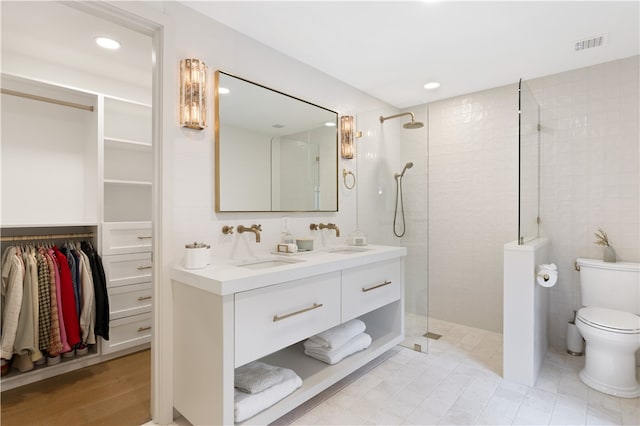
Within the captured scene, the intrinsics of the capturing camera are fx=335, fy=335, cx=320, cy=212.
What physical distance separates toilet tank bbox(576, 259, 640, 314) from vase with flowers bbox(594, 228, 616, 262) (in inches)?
2.1

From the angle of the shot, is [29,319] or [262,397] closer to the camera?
[262,397]

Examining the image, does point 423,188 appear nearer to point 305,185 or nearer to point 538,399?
point 305,185

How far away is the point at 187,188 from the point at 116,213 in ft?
5.18

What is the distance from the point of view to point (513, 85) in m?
3.14

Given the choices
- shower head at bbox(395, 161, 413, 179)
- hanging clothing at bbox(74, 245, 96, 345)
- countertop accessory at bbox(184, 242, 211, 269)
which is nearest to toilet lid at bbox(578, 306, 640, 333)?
shower head at bbox(395, 161, 413, 179)

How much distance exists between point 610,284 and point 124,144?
403 centimetres

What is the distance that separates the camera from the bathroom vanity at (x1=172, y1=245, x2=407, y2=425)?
1.57 metres

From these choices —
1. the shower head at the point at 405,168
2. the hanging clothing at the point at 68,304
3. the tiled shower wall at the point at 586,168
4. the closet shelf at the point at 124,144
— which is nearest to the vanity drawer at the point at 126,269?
the hanging clothing at the point at 68,304

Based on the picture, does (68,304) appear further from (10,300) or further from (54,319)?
(10,300)

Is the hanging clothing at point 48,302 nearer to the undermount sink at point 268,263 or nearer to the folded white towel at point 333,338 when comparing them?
the undermount sink at point 268,263

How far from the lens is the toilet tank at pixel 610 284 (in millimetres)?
2424

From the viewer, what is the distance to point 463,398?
2.12 m

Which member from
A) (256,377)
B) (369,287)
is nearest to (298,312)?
(256,377)

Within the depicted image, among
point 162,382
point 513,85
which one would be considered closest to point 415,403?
point 162,382
